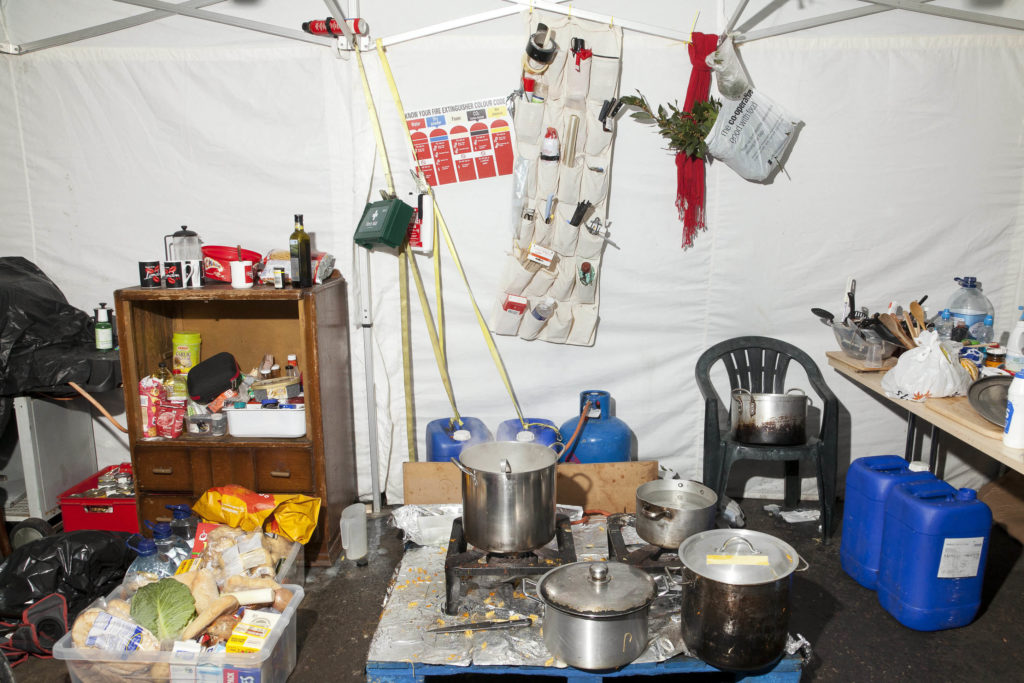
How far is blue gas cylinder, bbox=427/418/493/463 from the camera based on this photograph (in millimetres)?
3492

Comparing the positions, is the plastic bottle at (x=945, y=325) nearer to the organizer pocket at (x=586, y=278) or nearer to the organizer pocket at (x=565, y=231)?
the organizer pocket at (x=586, y=278)

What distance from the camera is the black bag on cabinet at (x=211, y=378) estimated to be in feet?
10.9

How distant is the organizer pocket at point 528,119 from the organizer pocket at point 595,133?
23cm

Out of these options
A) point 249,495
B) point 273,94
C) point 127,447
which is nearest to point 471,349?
point 249,495

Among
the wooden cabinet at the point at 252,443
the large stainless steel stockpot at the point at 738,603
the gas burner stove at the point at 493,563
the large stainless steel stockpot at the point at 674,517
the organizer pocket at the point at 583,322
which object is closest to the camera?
the large stainless steel stockpot at the point at 738,603

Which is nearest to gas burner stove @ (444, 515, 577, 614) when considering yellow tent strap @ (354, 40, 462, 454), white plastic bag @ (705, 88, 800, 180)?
yellow tent strap @ (354, 40, 462, 454)

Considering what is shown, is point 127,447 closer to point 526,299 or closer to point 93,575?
point 93,575

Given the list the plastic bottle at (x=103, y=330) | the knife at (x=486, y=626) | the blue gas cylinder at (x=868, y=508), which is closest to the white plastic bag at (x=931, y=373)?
the blue gas cylinder at (x=868, y=508)

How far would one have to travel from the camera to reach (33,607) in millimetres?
Result: 2701

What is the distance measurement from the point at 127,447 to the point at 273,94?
1974 mm

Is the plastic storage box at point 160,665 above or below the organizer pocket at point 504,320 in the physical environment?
below

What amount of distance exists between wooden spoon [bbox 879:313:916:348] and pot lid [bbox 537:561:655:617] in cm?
186

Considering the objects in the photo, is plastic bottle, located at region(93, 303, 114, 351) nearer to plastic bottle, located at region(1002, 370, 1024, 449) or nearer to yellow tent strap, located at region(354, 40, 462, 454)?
yellow tent strap, located at region(354, 40, 462, 454)

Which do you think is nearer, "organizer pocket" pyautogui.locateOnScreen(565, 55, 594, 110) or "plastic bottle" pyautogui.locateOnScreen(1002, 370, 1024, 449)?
"plastic bottle" pyautogui.locateOnScreen(1002, 370, 1024, 449)
